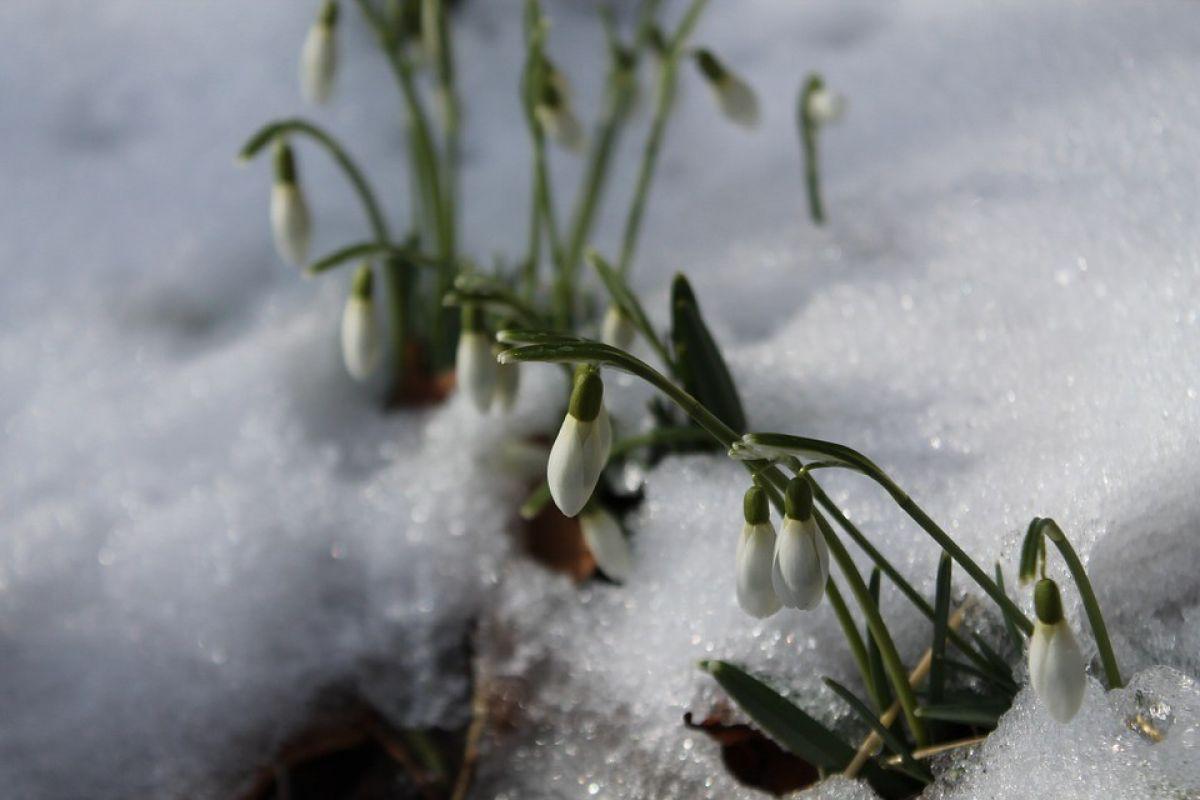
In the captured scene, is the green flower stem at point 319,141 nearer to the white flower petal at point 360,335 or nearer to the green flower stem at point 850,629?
the white flower petal at point 360,335

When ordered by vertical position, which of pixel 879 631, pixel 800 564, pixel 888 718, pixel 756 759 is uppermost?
pixel 800 564

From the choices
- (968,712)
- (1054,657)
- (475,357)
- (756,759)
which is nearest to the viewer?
(1054,657)

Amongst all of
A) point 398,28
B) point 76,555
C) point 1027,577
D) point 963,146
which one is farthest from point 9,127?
point 1027,577

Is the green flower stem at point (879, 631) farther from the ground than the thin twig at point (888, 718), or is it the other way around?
the green flower stem at point (879, 631)

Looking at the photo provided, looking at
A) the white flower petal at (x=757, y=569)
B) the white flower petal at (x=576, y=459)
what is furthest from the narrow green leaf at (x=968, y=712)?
the white flower petal at (x=576, y=459)

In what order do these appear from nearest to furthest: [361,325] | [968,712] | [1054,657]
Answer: [1054,657], [968,712], [361,325]

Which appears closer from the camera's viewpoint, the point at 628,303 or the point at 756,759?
the point at 756,759

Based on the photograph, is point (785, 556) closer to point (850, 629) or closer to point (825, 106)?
point (850, 629)

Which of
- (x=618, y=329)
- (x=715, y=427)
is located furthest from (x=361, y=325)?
(x=715, y=427)
